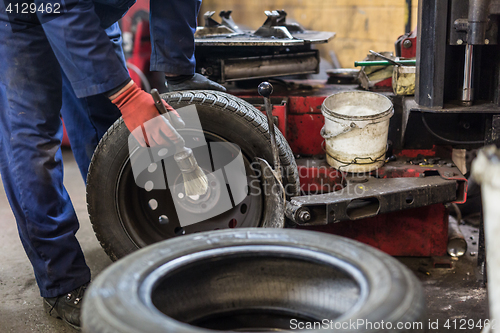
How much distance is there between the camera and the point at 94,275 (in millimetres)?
2258

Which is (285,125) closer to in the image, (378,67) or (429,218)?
(378,67)

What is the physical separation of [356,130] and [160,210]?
3.09ft

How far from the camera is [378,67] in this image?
2547mm

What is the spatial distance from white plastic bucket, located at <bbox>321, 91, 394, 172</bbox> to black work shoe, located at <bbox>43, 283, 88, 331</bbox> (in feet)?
4.05

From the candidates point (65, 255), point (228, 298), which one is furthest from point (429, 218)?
point (65, 255)

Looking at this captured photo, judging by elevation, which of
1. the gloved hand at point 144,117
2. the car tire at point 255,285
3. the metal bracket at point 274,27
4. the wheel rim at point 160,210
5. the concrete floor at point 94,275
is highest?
the metal bracket at point 274,27

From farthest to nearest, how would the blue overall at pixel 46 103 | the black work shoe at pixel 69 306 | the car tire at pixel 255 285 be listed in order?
the black work shoe at pixel 69 306, the blue overall at pixel 46 103, the car tire at pixel 255 285

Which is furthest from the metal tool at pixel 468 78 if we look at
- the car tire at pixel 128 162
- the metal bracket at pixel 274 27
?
the metal bracket at pixel 274 27

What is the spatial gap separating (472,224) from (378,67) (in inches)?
39.8

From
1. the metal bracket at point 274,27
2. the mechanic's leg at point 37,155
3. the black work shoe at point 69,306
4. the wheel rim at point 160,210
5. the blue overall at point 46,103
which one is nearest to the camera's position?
the blue overall at point 46,103

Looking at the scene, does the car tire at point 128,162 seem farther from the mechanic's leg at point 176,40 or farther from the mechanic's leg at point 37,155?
the mechanic's leg at point 176,40

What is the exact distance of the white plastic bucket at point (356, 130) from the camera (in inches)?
80.0

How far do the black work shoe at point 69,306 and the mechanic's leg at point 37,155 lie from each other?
3cm

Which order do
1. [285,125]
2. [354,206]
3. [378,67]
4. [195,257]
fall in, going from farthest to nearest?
[378,67], [285,125], [354,206], [195,257]
